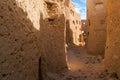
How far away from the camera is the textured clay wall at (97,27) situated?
46.3 ft

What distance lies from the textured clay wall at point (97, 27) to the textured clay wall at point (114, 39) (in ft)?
18.7

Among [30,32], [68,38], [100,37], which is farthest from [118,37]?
[68,38]

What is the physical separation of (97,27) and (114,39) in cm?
682

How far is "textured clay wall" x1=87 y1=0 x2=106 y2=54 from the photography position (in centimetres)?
1410

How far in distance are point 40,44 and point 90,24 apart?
8834 millimetres

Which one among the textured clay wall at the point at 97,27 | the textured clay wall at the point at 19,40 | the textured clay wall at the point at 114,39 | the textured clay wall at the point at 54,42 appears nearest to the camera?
the textured clay wall at the point at 19,40

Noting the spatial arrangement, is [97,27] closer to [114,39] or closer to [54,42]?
[54,42]

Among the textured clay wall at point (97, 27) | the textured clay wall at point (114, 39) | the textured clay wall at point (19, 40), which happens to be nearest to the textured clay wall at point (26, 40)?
the textured clay wall at point (19, 40)

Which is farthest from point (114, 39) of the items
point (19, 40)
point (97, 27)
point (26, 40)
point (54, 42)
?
point (97, 27)

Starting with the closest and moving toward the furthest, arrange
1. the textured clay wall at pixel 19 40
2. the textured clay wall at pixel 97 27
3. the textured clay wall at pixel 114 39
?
the textured clay wall at pixel 19 40 → the textured clay wall at pixel 114 39 → the textured clay wall at pixel 97 27

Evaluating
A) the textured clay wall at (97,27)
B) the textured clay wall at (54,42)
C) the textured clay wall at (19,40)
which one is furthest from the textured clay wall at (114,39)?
the textured clay wall at (97,27)

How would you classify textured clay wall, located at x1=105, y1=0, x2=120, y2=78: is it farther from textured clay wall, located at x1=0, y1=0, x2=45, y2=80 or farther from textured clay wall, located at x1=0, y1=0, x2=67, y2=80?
textured clay wall, located at x1=0, y1=0, x2=45, y2=80

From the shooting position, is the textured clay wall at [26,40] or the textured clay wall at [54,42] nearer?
the textured clay wall at [26,40]

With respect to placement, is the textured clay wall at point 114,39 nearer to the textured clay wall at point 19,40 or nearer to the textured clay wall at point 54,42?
the textured clay wall at point 54,42
